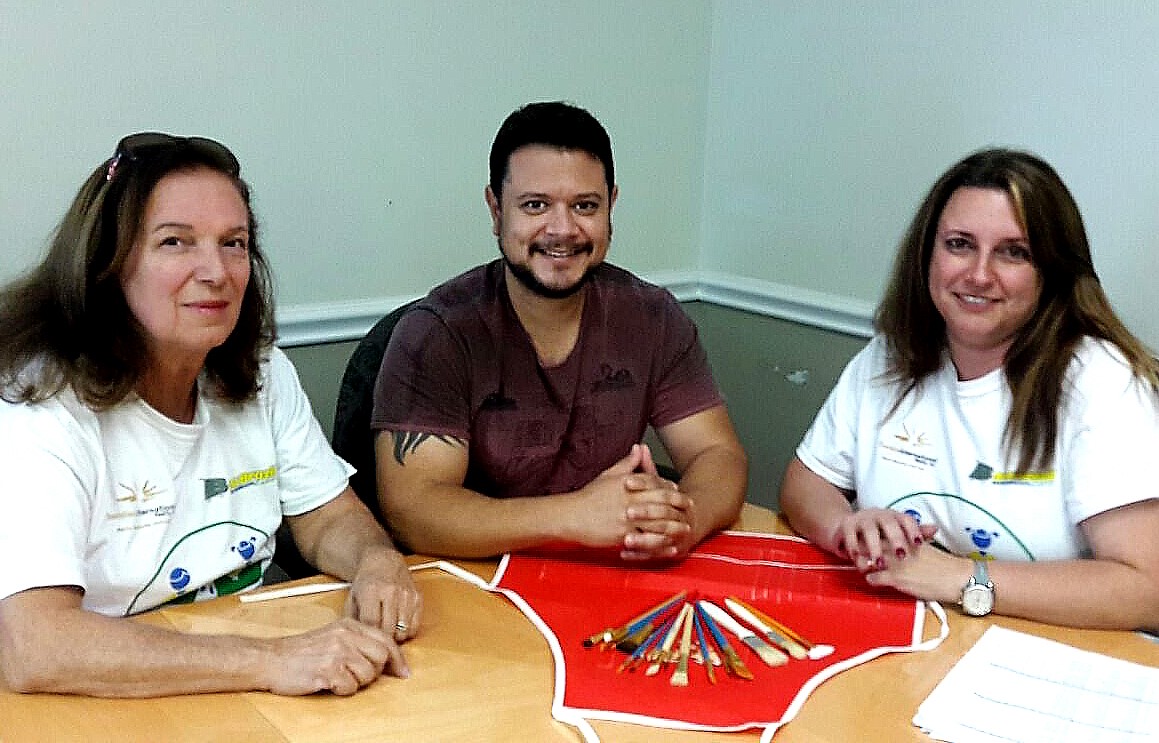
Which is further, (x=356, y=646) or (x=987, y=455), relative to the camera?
(x=987, y=455)

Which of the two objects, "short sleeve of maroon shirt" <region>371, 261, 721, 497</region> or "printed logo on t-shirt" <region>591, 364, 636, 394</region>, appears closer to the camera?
"short sleeve of maroon shirt" <region>371, 261, 721, 497</region>

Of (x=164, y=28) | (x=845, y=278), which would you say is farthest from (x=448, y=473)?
(x=845, y=278)

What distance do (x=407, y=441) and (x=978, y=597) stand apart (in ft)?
2.89

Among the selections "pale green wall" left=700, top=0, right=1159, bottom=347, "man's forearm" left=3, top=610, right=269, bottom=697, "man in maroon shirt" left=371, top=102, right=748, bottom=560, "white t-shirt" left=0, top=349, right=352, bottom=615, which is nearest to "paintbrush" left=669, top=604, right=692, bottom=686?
"man in maroon shirt" left=371, top=102, right=748, bottom=560

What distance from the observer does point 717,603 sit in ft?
5.13

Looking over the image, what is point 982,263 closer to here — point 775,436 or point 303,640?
point 303,640

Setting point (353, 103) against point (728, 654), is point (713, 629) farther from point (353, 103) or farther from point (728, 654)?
point (353, 103)

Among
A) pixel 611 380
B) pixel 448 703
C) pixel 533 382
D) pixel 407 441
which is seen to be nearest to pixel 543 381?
pixel 533 382

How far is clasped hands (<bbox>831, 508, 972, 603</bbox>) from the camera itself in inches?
61.9

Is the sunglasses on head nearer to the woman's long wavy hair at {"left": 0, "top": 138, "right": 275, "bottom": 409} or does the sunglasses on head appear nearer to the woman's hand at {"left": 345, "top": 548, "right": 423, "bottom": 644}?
the woman's long wavy hair at {"left": 0, "top": 138, "right": 275, "bottom": 409}

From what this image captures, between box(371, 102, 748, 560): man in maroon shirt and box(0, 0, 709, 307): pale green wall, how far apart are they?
2.03 ft

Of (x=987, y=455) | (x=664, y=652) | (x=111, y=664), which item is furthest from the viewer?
(x=987, y=455)

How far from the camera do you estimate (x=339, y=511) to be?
178 centimetres

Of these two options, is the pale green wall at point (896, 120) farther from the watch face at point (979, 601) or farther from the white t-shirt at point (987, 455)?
the watch face at point (979, 601)
